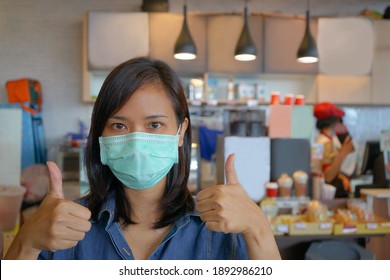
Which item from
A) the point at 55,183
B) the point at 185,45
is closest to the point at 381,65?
the point at 185,45

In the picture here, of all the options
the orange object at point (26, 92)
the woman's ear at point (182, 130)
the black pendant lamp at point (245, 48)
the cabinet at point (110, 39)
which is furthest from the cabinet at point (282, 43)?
the woman's ear at point (182, 130)

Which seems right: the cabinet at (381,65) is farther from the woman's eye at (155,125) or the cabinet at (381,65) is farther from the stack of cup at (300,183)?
the woman's eye at (155,125)

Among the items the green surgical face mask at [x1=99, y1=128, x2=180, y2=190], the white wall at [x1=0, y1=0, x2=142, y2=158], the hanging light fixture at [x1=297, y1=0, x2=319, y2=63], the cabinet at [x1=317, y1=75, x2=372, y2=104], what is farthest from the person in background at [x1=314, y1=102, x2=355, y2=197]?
the green surgical face mask at [x1=99, y1=128, x2=180, y2=190]

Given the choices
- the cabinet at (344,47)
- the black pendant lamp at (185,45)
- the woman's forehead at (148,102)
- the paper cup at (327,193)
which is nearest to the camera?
the woman's forehead at (148,102)

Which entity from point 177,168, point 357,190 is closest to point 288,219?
point 357,190

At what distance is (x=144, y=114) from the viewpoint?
804 millimetres

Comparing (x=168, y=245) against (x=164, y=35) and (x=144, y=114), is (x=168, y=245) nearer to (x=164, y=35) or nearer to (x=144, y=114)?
(x=144, y=114)

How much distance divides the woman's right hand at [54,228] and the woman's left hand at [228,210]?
22 centimetres

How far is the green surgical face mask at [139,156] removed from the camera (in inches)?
32.4

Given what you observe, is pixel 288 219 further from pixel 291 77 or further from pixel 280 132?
pixel 291 77

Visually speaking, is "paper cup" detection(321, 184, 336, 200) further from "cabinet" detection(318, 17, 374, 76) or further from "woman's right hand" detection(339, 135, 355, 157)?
"cabinet" detection(318, 17, 374, 76)

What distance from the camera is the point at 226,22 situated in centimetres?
356

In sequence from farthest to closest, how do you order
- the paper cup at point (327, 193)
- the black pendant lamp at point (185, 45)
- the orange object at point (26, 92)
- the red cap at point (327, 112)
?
the orange object at point (26, 92)
the red cap at point (327, 112)
the black pendant lamp at point (185, 45)
the paper cup at point (327, 193)

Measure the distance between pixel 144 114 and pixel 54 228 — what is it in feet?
0.93
